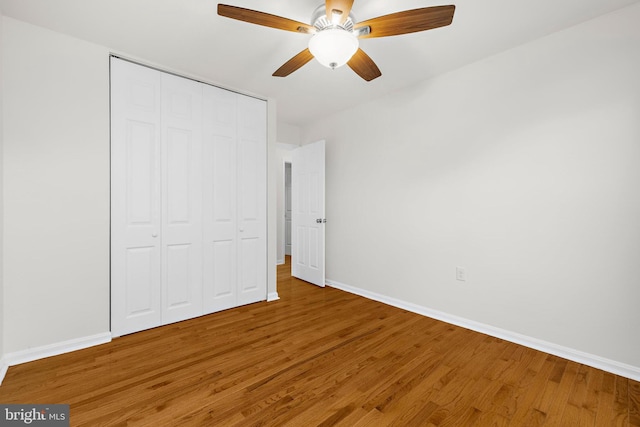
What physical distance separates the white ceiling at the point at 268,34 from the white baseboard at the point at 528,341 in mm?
2503

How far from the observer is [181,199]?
2885 mm

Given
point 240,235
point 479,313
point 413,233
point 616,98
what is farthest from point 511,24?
point 240,235

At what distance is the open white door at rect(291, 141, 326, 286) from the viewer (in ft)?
13.6

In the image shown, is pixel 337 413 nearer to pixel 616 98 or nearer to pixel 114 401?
pixel 114 401

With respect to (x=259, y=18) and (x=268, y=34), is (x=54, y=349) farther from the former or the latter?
(x=268, y=34)

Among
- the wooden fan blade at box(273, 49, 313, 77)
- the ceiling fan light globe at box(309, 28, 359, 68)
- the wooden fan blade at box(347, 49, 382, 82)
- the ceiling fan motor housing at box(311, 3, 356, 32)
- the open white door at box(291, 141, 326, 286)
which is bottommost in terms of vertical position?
the open white door at box(291, 141, 326, 286)

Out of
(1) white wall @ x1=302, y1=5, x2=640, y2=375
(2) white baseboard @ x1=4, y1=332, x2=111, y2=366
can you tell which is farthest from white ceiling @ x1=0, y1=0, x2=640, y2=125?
(2) white baseboard @ x1=4, y1=332, x2=111, y2=366

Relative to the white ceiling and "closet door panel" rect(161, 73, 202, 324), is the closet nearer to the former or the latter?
"closet door panel" rect(161, 73, 202, 324)

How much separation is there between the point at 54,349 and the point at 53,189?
49.4 inches

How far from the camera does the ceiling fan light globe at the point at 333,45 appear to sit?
1.66 meters

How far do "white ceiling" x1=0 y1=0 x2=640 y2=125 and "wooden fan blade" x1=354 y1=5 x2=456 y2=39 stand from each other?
264 millimetres

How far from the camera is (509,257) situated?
98.7 inches

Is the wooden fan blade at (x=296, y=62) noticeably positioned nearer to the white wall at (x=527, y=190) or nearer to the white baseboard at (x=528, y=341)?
the white wall at (x=527, y=190)

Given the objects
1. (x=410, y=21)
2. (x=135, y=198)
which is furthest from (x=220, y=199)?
(x=410, y=21)
